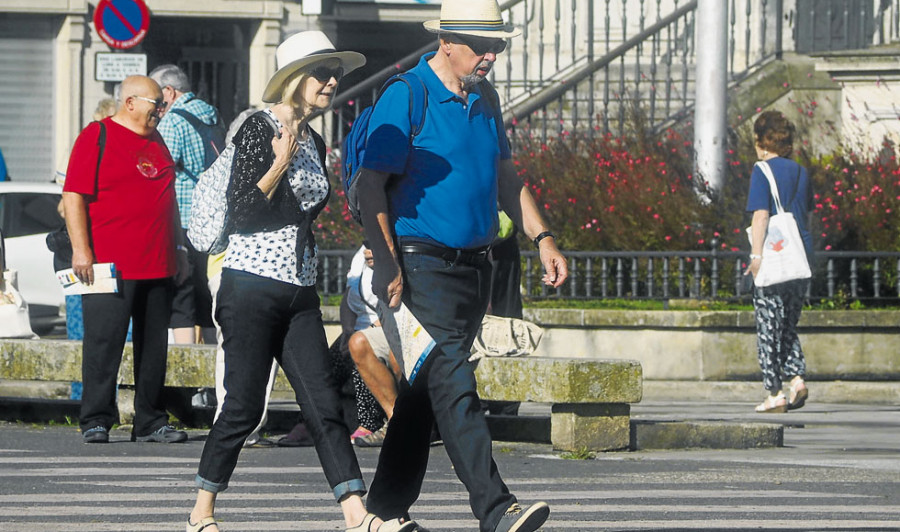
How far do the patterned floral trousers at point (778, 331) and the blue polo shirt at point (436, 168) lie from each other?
552cm

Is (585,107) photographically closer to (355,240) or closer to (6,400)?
(355,240)

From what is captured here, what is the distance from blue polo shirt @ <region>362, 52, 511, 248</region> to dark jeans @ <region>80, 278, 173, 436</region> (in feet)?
10.8

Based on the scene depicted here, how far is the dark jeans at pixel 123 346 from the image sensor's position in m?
9.26

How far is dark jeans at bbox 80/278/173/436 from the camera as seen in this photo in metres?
9.26

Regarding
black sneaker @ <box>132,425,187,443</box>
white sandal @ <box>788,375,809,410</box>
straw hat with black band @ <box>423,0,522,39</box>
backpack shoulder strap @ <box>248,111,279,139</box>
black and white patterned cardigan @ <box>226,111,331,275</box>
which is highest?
straw hat with black band @ <box>423,0,522,39</box>

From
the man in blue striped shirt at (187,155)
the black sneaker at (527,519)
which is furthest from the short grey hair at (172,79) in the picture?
the black sneaker at (527,519)

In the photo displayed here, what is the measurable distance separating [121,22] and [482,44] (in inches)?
492

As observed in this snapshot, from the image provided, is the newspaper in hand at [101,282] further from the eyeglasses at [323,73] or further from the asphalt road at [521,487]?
the eyeglasses at [323,73]

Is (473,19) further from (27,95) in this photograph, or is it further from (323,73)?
(27,95)

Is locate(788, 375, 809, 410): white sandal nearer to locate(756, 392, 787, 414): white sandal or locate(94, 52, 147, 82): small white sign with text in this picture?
locate(756, 392, 787, 414): white sandal

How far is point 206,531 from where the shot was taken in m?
6.29

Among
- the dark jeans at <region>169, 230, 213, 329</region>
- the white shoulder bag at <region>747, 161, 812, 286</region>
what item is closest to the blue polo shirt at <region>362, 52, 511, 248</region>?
the dark jeans at <region>169, 230, 213, 329</region>

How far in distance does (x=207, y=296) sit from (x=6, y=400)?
1397mm

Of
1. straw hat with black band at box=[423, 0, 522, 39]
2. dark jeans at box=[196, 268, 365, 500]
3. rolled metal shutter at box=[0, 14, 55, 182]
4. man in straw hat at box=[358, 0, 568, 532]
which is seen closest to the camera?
man in straw hat at box=[358, 0, 568, 532]
